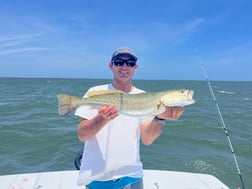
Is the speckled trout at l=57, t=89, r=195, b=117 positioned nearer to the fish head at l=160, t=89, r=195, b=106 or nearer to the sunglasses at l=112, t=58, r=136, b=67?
the fish head at l=160, t=89, r=195, b=106

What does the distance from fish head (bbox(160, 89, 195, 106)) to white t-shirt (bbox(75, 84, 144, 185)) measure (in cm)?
49

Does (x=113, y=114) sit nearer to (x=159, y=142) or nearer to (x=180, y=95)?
(x=180, y=95)

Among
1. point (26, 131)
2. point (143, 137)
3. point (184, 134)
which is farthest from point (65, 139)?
point (143, 137)

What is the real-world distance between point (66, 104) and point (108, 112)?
1.90 feet

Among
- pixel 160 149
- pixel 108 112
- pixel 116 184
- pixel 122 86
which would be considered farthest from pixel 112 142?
pixel 160 149

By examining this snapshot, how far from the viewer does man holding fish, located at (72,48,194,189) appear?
110 inches

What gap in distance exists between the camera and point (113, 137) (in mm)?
2850

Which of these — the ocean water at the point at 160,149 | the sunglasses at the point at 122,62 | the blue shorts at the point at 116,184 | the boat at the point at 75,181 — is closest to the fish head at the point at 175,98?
the sunglasses at the point at 122,62

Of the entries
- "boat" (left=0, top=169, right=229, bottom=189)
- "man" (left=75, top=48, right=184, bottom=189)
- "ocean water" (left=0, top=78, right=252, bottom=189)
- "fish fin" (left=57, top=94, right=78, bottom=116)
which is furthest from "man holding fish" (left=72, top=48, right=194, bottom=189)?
"ocean water" (left=0, top=78, right=252, bottom=189)

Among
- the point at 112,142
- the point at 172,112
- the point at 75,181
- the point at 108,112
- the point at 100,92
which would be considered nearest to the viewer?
the point at 108,112

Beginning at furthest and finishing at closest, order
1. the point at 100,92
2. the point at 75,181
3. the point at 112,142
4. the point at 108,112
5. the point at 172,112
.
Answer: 1. the point at 75,181
2. the point at 172,112
3. the point at 100,92
4. the point at 112,142
5. the point at 108,112

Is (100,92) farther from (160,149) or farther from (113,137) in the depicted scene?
(160,149)

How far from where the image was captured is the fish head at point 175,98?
3115 mm

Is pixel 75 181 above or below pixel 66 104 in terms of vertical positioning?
below
